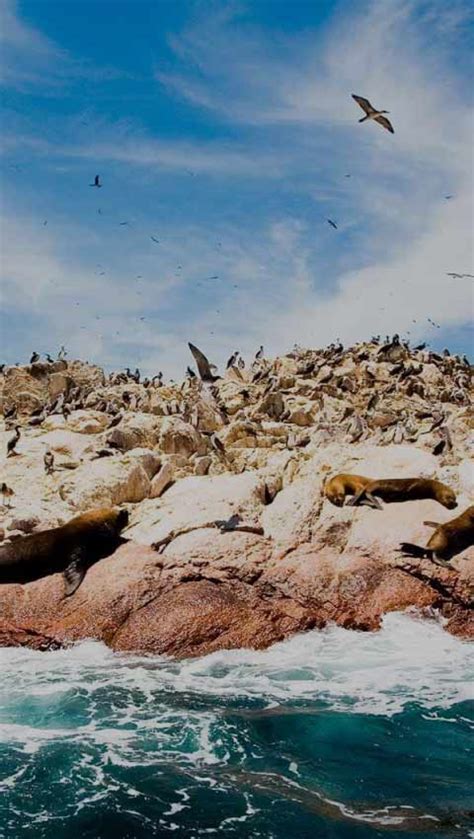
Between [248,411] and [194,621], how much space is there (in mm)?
15591

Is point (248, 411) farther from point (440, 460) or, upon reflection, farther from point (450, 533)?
point (450, 533)

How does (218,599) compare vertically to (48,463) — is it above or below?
below

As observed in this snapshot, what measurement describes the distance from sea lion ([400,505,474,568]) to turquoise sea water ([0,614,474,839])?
48.1 inches

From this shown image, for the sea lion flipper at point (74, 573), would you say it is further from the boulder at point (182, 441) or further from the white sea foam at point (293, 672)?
the boulder at point (182, 441)

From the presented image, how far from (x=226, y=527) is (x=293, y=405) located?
14.8m

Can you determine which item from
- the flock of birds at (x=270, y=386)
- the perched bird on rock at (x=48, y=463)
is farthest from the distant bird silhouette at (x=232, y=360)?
the perched bird on rock at (x=48, y=463)

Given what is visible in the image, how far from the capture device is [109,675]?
10891 millimetres

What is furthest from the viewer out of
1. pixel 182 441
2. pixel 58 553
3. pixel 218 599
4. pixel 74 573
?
pixel 182 441

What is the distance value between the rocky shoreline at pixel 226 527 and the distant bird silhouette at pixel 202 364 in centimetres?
173

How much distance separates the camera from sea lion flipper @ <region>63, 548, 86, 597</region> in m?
13.1

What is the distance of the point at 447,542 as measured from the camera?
13.1 metres

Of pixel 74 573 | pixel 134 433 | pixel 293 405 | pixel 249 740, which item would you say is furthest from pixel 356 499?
pixel 293 405

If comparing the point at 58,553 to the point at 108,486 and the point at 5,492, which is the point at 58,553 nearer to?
the point at 108,486

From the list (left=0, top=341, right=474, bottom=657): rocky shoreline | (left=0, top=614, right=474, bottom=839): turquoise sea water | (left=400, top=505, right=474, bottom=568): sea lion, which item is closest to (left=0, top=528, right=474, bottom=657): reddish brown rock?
(left=0, top=341, right=474, bottom=657): rocky shoreline
